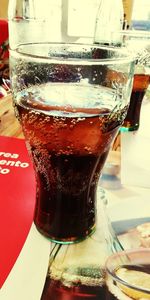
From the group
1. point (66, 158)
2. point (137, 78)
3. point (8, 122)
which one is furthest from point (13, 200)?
point (137, 78)

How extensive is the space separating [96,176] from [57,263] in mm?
120

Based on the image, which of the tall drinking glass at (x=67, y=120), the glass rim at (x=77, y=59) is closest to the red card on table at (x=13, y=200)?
the tall drinking glass at (x=67, y=120)

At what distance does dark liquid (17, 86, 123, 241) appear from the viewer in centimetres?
39

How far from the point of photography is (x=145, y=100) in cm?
114

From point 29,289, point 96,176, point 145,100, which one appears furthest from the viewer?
point 145,100

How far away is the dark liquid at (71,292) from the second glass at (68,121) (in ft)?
0.27

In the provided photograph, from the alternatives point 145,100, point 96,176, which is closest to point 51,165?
point 96,176

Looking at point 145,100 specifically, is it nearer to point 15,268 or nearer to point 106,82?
point 106,82

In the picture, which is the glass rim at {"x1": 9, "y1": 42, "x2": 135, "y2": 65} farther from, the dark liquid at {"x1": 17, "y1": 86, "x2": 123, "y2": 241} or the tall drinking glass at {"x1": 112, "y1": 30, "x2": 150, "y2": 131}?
the tall drinking glass at {"x1": 112, "y1": 30, "x2": 150, "y2": 131}

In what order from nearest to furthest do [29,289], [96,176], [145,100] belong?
[29,289] < [96,176] < [145,100]

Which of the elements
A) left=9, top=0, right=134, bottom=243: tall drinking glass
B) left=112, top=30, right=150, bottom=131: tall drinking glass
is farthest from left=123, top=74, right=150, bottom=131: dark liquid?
left=9, top=0, right=134, bottom=243: tall drinking glass

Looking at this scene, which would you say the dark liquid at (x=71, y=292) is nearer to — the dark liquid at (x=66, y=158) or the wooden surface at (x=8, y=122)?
the dark liquid at (x=66, y=158)

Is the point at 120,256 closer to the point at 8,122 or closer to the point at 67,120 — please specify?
the point at 67,120

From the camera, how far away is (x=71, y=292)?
1.16 ft
